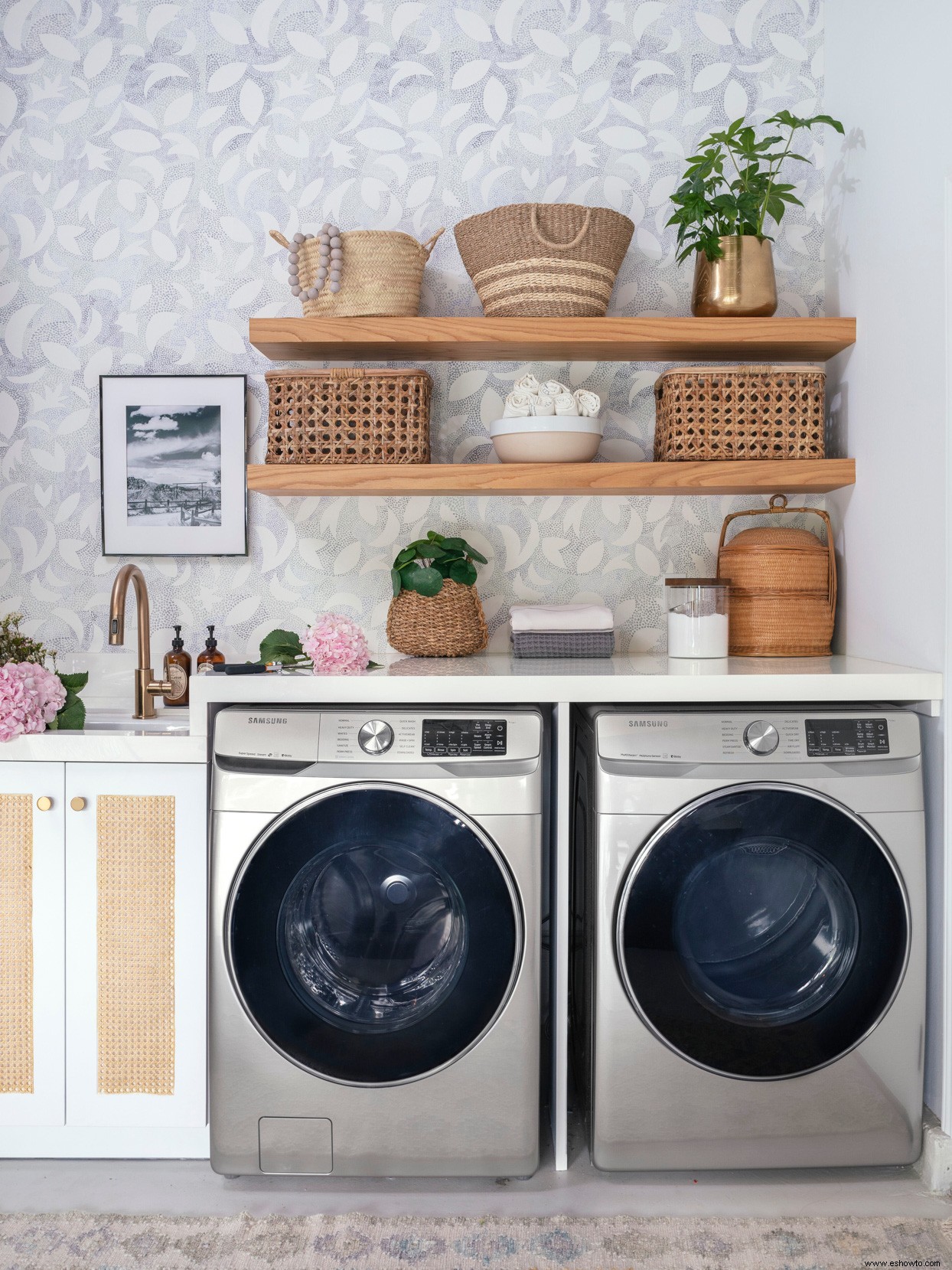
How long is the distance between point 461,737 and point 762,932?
2.22 ft

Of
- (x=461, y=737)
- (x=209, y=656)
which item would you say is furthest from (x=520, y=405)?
(x=209, y=656)

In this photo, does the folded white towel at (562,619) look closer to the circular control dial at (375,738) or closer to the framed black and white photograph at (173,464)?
the circular control dial at (375,738)

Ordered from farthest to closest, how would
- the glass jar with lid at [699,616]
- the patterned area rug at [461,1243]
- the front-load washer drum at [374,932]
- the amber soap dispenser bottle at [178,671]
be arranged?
1. the amber soap dispenser bottle at [178,671]
2. the glass jar with lid at [699,616]
3. the front-load washer drum at [374,932]
4. the patterned area rug at [461,1243]

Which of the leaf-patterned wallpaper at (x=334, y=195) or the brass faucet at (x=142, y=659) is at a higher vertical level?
the leaf-patterned wallpaper at (x=334, y=195)

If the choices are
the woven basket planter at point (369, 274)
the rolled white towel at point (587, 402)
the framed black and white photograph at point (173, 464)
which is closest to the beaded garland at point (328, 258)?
the woven basket planter at point (369, 274)

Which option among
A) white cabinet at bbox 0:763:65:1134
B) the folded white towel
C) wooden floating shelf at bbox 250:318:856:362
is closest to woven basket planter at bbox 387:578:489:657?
the folded white towel

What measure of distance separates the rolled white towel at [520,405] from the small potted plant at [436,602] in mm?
325

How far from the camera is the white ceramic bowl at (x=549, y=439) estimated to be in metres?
2.12

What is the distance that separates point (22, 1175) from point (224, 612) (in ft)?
4.29

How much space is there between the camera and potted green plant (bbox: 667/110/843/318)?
2.12 metres

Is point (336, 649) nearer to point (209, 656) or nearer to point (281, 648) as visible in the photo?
point (281, 648)

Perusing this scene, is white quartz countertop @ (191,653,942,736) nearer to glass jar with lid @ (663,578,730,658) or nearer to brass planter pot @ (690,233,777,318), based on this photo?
glass jar with lid @ (663,578,730,658)

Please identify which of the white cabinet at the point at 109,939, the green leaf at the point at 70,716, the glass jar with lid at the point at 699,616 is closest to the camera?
the white cabinet at the point at 109,939

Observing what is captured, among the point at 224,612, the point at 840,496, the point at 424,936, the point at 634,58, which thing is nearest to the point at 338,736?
the point at 424,936
